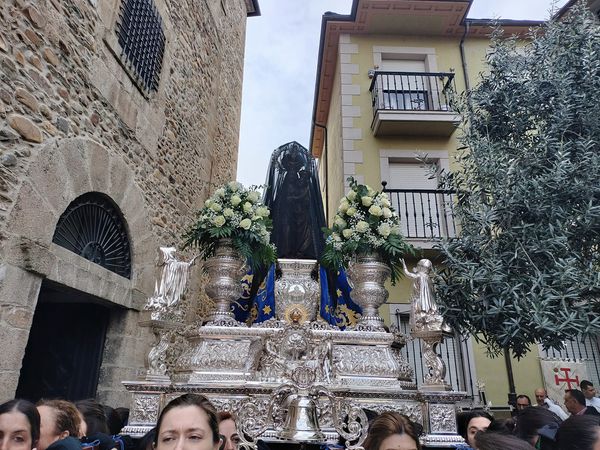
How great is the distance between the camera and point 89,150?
4539 mm

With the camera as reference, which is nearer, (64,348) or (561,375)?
(64,348)

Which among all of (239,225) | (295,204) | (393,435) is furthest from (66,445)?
(295,204)

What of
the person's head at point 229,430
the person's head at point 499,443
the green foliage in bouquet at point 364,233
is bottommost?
the person's head at point 229,430

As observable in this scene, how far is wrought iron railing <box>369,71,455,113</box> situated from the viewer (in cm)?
920

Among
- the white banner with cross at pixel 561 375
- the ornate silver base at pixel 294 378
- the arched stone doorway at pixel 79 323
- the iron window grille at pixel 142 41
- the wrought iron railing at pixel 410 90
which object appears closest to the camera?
the ornate silver base at pixel 294 378

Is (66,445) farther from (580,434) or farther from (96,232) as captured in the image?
(96,232)

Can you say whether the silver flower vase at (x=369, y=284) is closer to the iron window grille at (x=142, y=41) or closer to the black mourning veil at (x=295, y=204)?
the black mourning veil at (x=295, y=204)

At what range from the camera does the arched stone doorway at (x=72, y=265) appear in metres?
3.41

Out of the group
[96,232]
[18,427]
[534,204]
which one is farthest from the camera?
[534,204]

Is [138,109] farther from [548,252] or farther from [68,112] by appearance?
[548,252]

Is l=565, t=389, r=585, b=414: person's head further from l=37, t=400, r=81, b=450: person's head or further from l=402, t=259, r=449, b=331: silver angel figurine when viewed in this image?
l=37, t=400, r=81, b=450: person's head

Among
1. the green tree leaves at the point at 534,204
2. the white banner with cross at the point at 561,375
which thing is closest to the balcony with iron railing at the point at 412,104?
the green tree leaves at the point at 534,204

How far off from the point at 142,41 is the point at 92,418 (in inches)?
202

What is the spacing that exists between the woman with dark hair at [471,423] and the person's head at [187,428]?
1.83 meters
